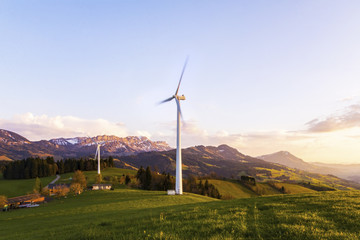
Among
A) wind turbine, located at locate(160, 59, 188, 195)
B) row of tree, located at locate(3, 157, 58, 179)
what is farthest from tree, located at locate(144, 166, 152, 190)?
row of tree, located at locate(3, 157, 58, 179)

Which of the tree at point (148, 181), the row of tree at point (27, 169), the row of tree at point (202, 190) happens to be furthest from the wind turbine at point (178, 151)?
the row of tree at point (27, 169)

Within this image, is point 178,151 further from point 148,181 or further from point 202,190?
point 202,190

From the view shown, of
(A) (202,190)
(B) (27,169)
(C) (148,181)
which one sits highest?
(B) (27,169)

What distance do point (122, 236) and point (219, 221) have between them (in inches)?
241

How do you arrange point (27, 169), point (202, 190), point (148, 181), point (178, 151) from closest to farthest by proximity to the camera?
point (178, 151), point (148, 181), point (202, 190), point (27, 169)

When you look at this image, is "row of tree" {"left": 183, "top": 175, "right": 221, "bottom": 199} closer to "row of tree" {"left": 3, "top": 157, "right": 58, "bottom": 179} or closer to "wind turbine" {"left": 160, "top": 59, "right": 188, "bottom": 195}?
"wind turbine" {"left": 160, "top": 59, "right": 188, "bottom": 195}

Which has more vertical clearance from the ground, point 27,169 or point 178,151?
point 178,151

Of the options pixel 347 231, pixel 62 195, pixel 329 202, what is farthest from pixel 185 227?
pixel 62 195

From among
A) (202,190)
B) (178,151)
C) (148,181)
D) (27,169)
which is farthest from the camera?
(27,169)

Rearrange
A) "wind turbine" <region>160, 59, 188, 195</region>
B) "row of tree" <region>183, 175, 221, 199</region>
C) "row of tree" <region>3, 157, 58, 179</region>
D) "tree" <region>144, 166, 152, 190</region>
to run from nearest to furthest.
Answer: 1. "wind turbine" <region>160, 59, 188, 195</region>
2. "tree" <region>144, 166, 152, 190</region>
3. "row of tree" <region>183, 175, 221, 199</region>
4. "row of tree" <region>3, 157, 58, 179</region>

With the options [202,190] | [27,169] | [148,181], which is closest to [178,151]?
[148,181]

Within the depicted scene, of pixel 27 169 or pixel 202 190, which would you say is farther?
pixel 27 169

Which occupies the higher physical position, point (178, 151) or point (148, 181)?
point (178, 151)

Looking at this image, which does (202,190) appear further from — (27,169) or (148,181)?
(27,169)
